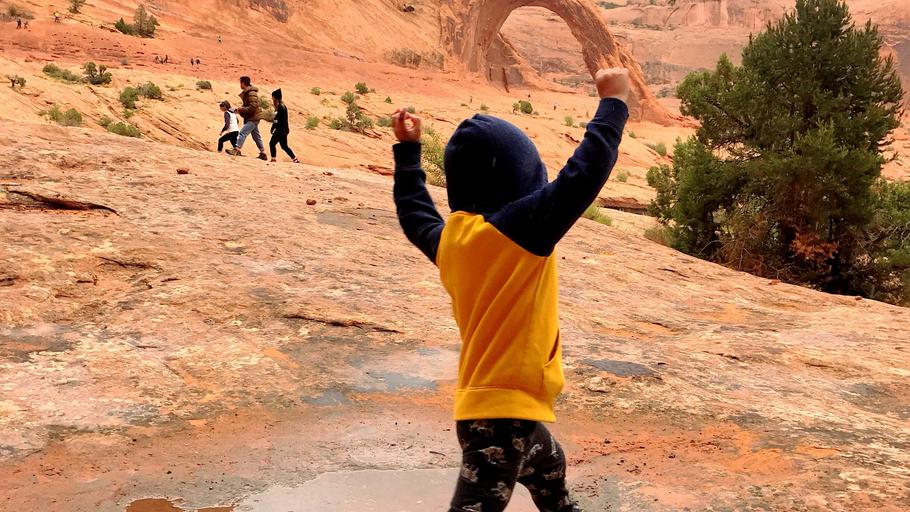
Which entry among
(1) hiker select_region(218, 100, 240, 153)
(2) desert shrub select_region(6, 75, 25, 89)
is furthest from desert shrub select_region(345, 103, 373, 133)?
(1) hiker select_region(218, 100, 240, 153)

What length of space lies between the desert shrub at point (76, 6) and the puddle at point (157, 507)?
32.3 meters

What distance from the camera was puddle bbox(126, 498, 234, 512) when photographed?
10.7 ft

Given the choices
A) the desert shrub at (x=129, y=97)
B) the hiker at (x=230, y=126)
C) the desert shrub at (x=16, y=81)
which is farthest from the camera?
the desert shrub at (x=129, y=97)

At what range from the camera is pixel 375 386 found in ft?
15.7

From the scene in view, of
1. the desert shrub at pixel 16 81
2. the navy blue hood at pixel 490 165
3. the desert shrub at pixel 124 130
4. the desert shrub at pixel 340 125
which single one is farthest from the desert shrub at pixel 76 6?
the navy blue hood at pixel 490 165

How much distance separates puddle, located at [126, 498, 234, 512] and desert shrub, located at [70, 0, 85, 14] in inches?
1272

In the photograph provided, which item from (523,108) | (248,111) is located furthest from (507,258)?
(523,108)

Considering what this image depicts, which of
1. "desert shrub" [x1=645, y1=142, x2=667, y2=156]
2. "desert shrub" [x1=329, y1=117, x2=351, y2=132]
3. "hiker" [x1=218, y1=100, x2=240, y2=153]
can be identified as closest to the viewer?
"hiker" [x1=218, y1=100, x2=240, y2=153]

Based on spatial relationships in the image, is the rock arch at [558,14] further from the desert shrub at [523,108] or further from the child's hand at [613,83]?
the child's hand at [613,83]

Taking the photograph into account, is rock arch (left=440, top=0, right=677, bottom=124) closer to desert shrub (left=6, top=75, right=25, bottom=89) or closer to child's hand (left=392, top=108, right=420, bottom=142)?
desert shrub (left=6, top=75, right=25, bottom=89)

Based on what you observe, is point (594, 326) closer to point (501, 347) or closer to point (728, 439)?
point (728, 439)

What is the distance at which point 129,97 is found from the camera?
69.9ft

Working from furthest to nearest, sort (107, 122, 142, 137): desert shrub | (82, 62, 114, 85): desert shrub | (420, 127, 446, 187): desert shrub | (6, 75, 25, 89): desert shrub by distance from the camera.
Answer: (82, 62, 114, 85): desert shrub
(6, 75, 25, 89): desert shrub
(107, 122, 142, 137): desert shrub
(420, 127, 446, 187): desert shrub

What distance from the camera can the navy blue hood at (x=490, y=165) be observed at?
2.09 metres
